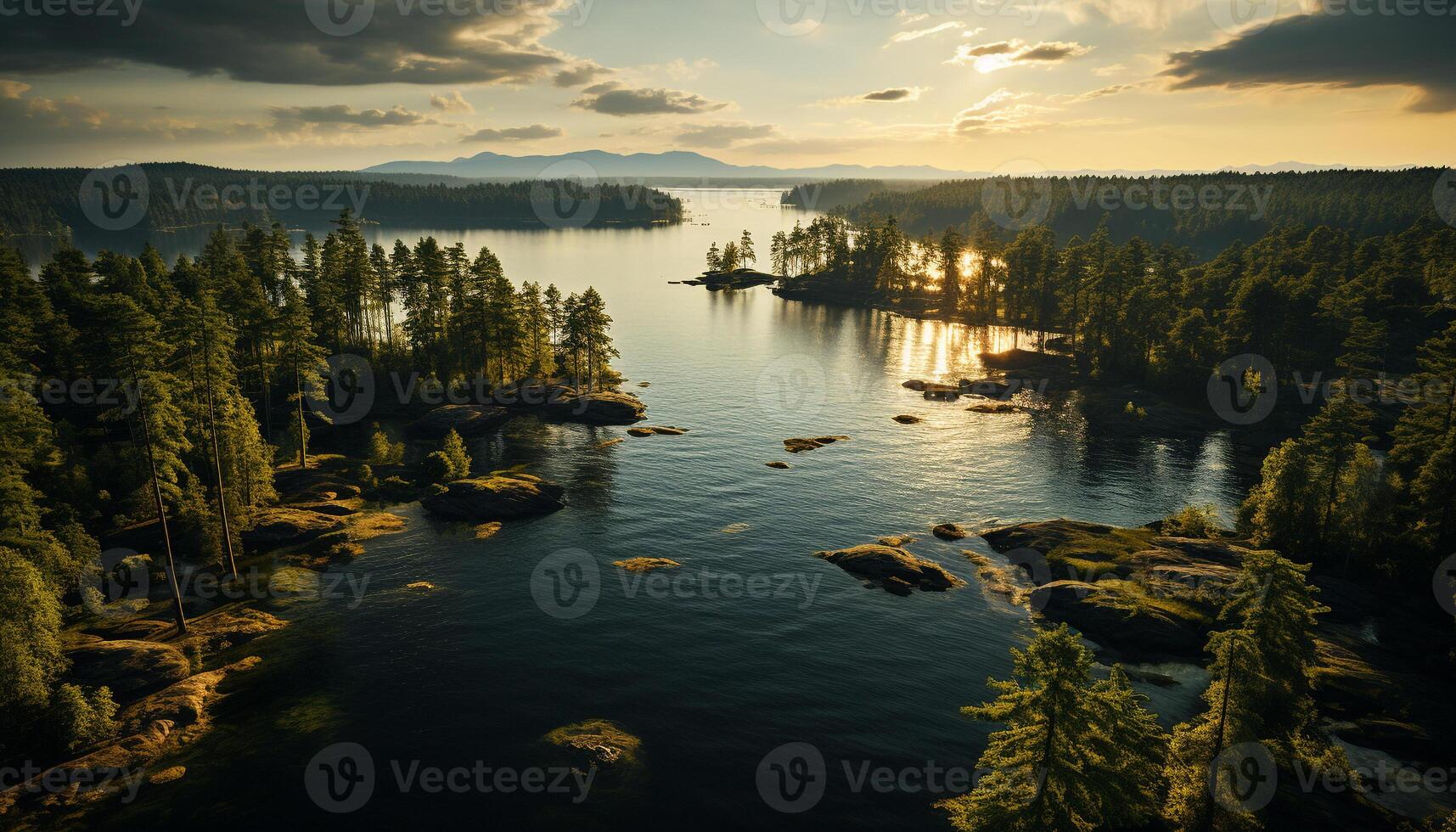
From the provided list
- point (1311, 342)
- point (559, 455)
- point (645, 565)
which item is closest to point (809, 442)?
point (559, 455)

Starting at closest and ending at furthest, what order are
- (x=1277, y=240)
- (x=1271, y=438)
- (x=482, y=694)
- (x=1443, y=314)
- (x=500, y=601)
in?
(x=482, y=694), (x=500, y=601), (x=1271, y=438), (x=1443, y=314), (x=1277, y=240)

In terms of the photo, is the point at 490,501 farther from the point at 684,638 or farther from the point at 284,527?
the point at 684,638

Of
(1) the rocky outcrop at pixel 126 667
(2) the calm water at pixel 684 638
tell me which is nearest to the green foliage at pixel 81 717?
(1) the rocky outcrop at pixel 126 667

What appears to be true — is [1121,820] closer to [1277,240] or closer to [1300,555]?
[1300,555]

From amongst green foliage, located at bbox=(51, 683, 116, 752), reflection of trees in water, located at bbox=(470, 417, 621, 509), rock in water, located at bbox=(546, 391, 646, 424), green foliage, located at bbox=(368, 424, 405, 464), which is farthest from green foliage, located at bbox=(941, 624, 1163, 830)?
rock in water, located at bbox=(546, 391, 646, 424)

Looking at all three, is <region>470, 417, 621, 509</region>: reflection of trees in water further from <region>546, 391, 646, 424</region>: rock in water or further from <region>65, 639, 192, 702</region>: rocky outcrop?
<region>65, 639, 192, 702</region>: rocky outcrop

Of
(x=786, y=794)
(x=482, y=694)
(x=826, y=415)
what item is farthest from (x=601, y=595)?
(x=826, y=415)
